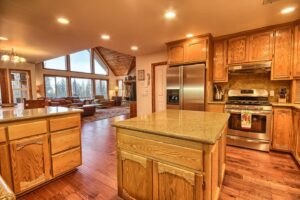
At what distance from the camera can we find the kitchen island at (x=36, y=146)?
158 centimetres

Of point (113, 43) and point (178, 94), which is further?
point (113, 43)

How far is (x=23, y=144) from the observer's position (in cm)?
167

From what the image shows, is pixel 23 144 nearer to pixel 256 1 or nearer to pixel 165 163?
pixel 165 163

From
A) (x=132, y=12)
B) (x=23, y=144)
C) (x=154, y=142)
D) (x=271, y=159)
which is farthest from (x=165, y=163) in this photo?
(x=271, y=159)

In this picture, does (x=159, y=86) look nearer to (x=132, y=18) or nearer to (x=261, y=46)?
(x=132, y=18)

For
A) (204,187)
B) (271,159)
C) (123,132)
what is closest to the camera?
(204,187)

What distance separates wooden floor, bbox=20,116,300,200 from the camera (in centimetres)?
171

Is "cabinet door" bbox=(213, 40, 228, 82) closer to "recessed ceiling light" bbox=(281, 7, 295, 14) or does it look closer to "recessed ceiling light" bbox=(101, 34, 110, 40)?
"recessed ceiling light" bbox=(281, 7, 295, 14)

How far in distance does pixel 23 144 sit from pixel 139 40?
3.00 metres

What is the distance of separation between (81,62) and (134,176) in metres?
10.7

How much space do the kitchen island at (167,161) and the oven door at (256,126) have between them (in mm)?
2151

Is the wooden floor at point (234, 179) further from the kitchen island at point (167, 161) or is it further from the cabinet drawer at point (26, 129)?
the cabinet drawer at point (26, 129)

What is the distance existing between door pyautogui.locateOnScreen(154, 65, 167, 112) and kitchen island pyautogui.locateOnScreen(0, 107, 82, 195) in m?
2.95

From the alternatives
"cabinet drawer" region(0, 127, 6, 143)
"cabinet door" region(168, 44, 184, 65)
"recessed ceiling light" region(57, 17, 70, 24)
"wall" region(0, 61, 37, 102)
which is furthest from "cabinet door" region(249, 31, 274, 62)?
"wall" region(0, 61, 37, 102)
